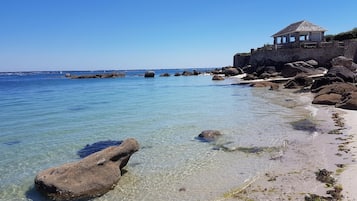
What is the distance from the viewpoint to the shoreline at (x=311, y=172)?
6996 millimetres

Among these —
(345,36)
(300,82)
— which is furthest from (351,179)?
(345,36)

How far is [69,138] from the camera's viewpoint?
13.0m

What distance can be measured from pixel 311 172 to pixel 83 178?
547cm

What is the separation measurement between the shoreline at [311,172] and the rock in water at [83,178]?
9.24 ft

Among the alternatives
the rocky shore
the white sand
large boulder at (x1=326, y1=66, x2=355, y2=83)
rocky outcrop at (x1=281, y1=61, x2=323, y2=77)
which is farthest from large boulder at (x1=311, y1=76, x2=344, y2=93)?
the white sand

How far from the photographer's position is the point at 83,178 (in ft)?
25.2

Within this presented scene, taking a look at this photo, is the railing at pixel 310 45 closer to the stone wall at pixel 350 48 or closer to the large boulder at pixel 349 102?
the stone wall at pixel 350 48

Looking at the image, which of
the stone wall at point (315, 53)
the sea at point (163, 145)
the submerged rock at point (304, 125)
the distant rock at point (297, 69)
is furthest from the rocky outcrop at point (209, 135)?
the stone wall at point (315, 53)

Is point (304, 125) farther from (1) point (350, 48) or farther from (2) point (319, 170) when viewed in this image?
(1) point (350, 48)

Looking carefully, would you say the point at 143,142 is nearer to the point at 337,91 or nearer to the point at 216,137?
the point at 216,137

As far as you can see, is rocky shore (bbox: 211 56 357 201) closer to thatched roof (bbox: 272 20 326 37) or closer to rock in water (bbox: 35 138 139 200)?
rock in water (bbox: 35 138 139 200)

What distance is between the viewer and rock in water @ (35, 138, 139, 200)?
735 cm

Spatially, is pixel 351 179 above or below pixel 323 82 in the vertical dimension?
below

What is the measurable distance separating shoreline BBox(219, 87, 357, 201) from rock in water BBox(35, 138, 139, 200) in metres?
2.82
